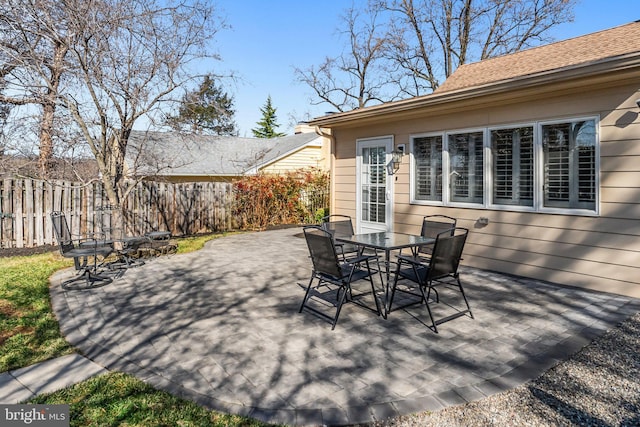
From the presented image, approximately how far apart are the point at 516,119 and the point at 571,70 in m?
1.13

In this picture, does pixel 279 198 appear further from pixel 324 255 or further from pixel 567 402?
pixel 567 402

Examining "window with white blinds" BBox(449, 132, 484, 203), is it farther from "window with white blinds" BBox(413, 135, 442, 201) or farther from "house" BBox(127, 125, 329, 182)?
"house" BBox(127, 125, 329, 182)

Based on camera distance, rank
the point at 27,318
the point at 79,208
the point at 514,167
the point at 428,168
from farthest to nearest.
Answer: the point at 79,208
the point at 428,168
the point at 514,167
the point at 27,318

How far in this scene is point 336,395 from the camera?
2.47 m

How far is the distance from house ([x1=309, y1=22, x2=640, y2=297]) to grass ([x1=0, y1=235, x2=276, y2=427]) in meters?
4.64

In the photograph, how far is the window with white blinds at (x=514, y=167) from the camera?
479 centimetres

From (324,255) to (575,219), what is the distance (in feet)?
11.4

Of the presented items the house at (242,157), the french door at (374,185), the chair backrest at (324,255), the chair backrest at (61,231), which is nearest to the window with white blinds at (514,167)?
the french door at (374,185)

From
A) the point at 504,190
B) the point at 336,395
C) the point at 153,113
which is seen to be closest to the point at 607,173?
the point at 504,190

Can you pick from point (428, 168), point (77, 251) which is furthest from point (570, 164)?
point (77, 251)

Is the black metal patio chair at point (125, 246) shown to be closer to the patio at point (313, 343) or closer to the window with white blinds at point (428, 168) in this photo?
the patio at point (313, 343)

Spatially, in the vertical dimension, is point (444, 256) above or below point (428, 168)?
below

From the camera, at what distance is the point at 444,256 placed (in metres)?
3.60

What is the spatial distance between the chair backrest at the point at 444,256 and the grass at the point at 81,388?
6.84 feet
